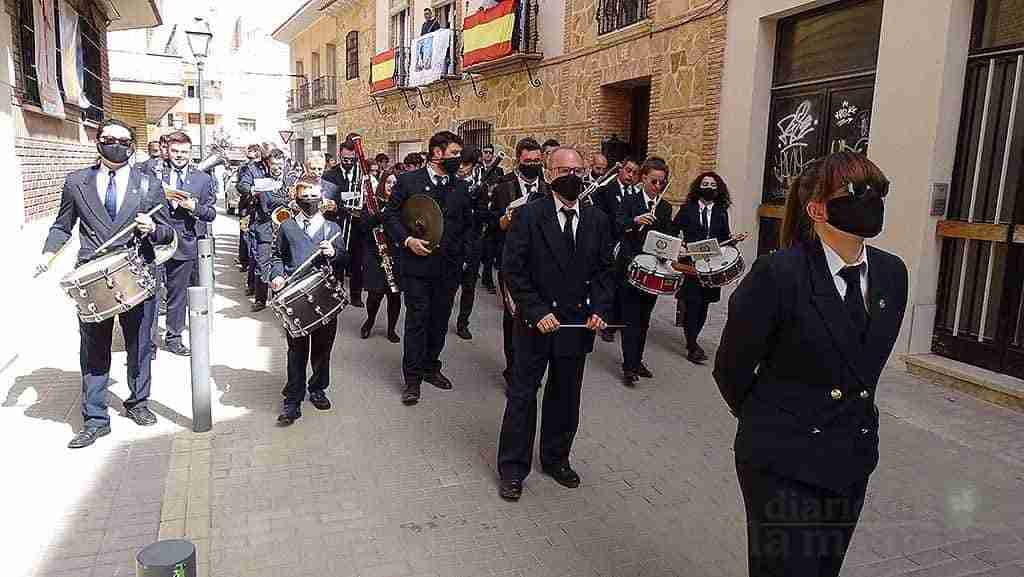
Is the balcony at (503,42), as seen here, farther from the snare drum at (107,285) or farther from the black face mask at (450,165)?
the snare drum at (107,285)

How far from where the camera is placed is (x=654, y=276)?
6.34 m

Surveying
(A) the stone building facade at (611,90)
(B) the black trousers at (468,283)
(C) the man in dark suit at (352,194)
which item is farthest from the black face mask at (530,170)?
(A) the stone building facade at (611,90)

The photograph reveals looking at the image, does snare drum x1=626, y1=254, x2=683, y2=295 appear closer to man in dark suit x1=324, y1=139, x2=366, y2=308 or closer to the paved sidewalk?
the paved sidewalk

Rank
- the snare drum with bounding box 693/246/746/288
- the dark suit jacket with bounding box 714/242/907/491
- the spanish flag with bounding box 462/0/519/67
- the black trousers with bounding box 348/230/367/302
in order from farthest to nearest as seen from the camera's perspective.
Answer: the spanish flag with bounding box 462/0/519/67 < the black trousers with bounding box 348/230/367/302 < the snare drum with bounding box 693/246/746/288 < the dark suit jacket with bounding box 714/242/907/491

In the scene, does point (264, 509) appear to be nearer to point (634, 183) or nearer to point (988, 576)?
point (988, 576)

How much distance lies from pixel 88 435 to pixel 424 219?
9.12 ft

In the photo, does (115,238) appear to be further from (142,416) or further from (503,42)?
(503,42)

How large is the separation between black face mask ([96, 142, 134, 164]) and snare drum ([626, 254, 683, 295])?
13.2 feet

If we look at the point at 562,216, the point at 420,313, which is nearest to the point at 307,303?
the point at 420,313

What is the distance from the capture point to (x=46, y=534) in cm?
380

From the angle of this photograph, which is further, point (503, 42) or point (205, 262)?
point (503, 42)

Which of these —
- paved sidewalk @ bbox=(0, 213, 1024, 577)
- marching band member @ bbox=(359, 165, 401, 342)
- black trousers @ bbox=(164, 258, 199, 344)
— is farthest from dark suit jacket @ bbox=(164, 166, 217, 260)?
marching band member @ bbox=(359, 165, 401, 342)

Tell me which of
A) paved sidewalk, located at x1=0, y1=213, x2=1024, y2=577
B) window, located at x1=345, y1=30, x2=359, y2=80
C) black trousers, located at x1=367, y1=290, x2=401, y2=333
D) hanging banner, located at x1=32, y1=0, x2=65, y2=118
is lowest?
paved sidewalk, located at x1=0, y1=213, x2=1024, y2=577

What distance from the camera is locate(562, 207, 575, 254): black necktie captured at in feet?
14.2
